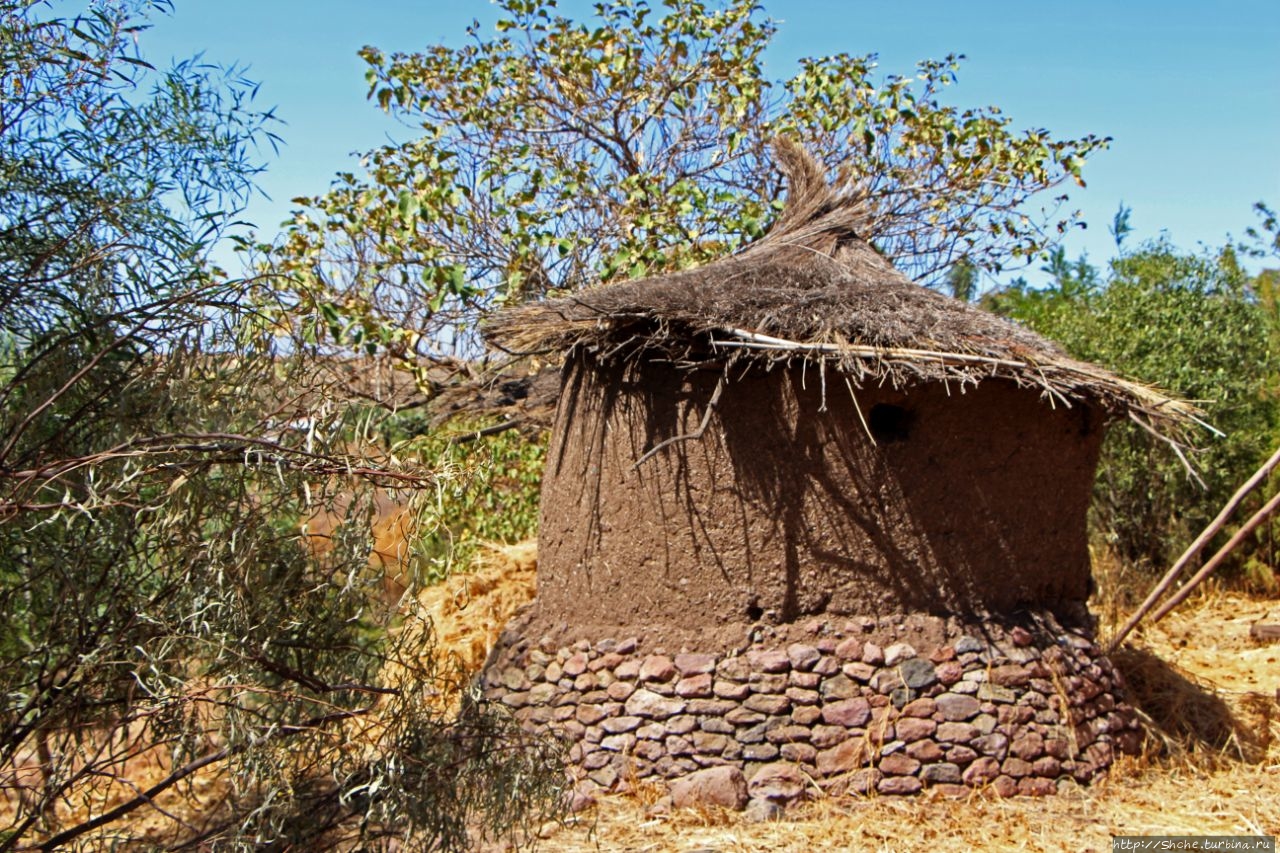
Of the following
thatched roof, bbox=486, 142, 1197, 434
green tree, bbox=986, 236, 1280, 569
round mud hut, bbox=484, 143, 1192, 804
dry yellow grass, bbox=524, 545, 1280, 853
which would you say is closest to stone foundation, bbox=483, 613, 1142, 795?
round mud hut, bbox=484, 143, 1192, 804

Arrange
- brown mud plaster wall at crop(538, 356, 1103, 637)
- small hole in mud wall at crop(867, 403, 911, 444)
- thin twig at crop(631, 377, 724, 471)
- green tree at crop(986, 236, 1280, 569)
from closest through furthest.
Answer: thin twig at crop(631, 377, 724, 471), brown mud plaster wall at crop(538, 356, 1103, 637), small hole in mud wall at crop(867, 403, 911, 444), green tree at crop(986, 236, 1280, 569)

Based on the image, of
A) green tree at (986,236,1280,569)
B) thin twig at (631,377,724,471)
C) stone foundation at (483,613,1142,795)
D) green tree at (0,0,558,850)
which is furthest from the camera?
green tree at (986,236,1280,569)

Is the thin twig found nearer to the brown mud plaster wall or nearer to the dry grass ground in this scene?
the brown mud plaster wall

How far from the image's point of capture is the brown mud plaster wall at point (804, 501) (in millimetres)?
6504

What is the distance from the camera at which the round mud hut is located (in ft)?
20.9

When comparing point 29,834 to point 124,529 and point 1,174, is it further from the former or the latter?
point 1,174

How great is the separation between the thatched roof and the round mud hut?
2 cm

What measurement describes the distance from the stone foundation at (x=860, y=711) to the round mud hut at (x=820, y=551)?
11mm

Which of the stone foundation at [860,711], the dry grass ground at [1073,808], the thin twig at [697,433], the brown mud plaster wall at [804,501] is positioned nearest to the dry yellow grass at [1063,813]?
the dry grass ground at [1073,808]

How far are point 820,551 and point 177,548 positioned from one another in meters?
3.40

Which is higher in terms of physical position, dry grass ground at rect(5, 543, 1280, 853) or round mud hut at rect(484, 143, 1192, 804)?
round mud hut at rect(484, 143, 1192, 804)

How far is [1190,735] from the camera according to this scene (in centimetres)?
720

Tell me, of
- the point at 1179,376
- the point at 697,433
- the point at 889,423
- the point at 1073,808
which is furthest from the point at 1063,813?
the point at 1179,376

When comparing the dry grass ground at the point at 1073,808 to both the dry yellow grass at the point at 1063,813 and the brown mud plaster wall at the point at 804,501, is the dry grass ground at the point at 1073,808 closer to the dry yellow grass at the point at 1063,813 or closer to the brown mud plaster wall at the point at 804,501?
the dry yellow grass at the point at 1063,813
